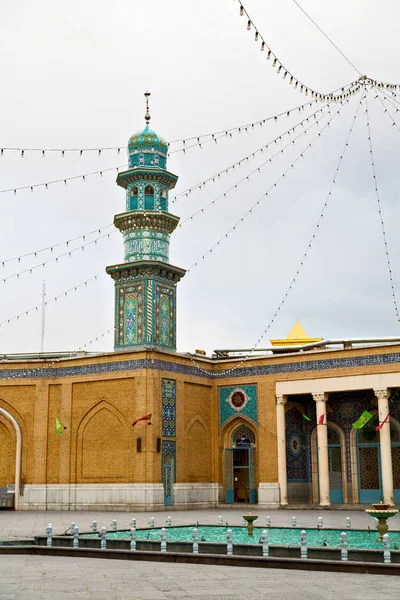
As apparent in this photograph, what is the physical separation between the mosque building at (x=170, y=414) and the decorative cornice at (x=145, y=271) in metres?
0.05

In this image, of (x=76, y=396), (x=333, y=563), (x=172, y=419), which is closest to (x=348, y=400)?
(x=172, y=419)

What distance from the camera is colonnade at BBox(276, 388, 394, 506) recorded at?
80.3 feet

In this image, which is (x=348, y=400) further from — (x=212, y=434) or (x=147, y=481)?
(x=147, y=481)

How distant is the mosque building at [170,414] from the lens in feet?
84.4

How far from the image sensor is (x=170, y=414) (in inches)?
1044

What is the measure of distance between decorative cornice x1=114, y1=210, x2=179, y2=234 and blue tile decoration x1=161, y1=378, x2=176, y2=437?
5.53 meters

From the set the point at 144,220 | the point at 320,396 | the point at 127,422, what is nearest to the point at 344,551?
the point at 320,396

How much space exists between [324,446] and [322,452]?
0.20 m

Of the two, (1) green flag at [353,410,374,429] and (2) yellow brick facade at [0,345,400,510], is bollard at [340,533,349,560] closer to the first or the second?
(2) yellow brick facade at [0,345,400,510]

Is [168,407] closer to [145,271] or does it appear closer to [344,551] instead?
[145,271]

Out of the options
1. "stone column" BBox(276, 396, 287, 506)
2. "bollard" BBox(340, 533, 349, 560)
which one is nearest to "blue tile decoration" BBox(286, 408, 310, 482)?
"stone column" BBox(276, 396, 287, 506)

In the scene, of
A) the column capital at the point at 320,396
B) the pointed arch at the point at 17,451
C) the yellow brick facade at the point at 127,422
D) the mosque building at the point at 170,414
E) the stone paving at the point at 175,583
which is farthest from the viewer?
the pointed arch at the point at 17,451

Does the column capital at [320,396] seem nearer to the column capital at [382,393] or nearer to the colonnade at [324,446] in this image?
the colonnade at [324,446]

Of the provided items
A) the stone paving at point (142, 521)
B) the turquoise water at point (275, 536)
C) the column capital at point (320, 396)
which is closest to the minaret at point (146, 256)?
the column capital at point (320, 396)
